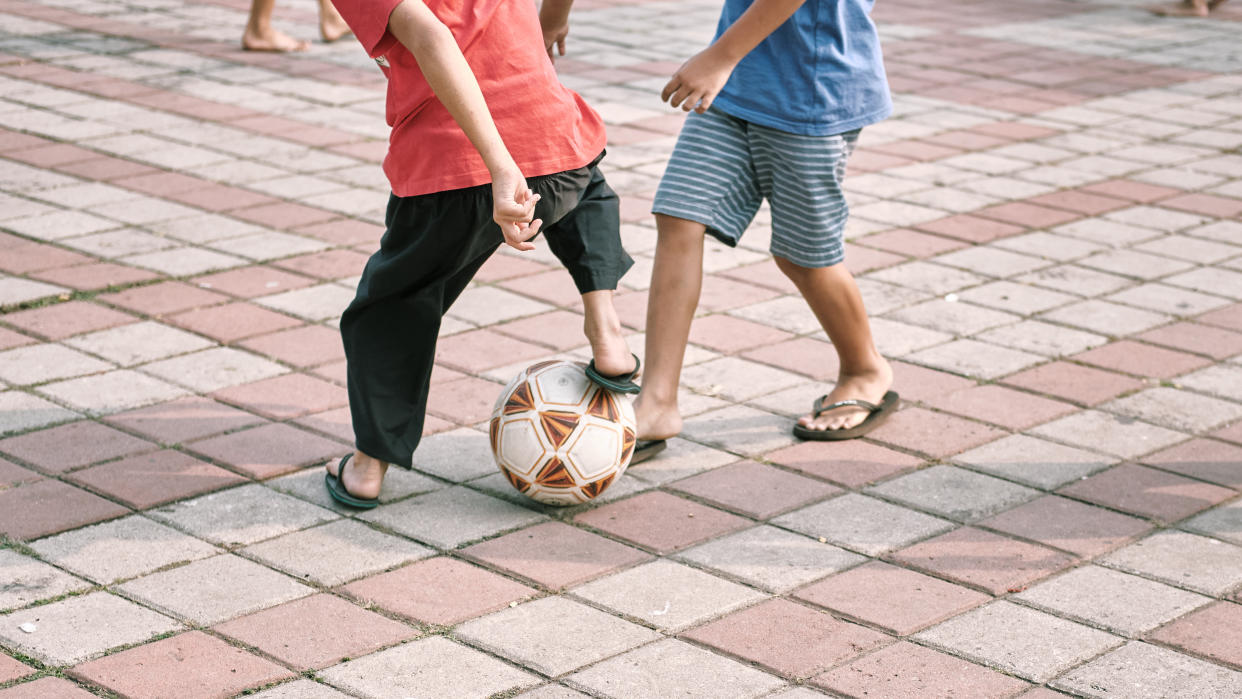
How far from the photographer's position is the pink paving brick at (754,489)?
12.4ft

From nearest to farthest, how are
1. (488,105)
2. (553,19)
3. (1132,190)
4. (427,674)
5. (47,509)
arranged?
(427,674) < (488,105) < (47,509) < (553,19) < (1132,190)

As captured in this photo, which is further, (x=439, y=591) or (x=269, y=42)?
(x=269, y=42)

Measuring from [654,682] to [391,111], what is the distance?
4.62 ft

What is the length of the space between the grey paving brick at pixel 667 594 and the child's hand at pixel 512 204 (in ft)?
2.62

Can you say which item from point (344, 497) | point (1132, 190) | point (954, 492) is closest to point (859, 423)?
point (954, 492)

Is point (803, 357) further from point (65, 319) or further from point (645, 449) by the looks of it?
point (65, 319)

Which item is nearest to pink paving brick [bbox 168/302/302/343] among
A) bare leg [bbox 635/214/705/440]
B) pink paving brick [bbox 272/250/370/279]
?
pink paving brick [bbox 272/250/370/279]

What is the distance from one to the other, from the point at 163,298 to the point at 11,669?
2429 millimetres

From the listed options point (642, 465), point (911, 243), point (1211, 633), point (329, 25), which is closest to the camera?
point (1211, 633)

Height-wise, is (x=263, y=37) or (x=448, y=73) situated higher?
(x=448, y=73)

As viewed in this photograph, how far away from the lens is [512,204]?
3.04 metres

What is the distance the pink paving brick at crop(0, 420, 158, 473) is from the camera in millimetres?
3893

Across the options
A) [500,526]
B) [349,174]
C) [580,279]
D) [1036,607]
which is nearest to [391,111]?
[580,279]

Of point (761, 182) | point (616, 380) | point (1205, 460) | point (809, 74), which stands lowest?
point (1205, 460)
